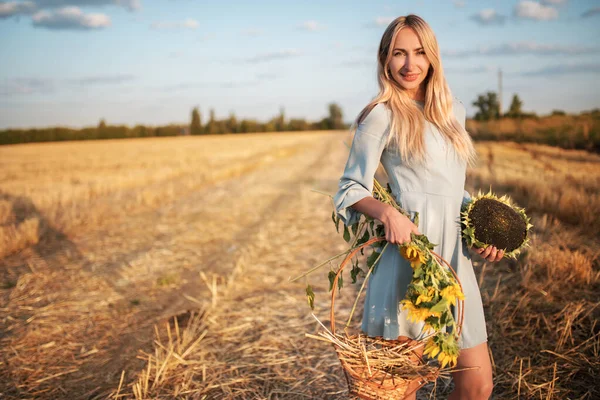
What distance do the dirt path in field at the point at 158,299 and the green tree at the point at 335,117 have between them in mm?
93388

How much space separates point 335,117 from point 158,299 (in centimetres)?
10029

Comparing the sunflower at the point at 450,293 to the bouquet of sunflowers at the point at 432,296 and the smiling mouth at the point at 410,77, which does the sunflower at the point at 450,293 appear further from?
the smiling mouth at the point at 410,77

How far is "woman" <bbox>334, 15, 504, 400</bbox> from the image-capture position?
Answer: 2.03 meters

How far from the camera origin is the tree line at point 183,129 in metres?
56.2

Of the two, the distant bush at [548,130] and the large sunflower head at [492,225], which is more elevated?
the distant bush at [548,130]

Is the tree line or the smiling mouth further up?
the tree line

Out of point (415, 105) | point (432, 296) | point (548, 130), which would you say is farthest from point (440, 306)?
point (548, 130)

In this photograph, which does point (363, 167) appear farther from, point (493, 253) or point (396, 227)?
point (493, 253)

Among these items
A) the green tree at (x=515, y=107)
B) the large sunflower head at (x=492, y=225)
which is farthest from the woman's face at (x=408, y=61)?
the green tree at (x=515, y=107)

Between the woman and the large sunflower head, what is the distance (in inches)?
2.0

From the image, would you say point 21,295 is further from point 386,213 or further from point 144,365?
point 386,213

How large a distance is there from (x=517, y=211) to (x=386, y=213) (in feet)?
2.76

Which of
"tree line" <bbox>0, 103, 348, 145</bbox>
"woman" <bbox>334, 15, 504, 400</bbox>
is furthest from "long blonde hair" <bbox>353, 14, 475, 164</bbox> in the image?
"tree line" <bbox>0, 103, 348, 145</bbox>

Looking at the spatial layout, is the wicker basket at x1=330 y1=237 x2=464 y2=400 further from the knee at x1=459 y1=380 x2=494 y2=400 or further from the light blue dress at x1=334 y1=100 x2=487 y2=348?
the knee at x1=459 y1=380 x2=494 y2=400
